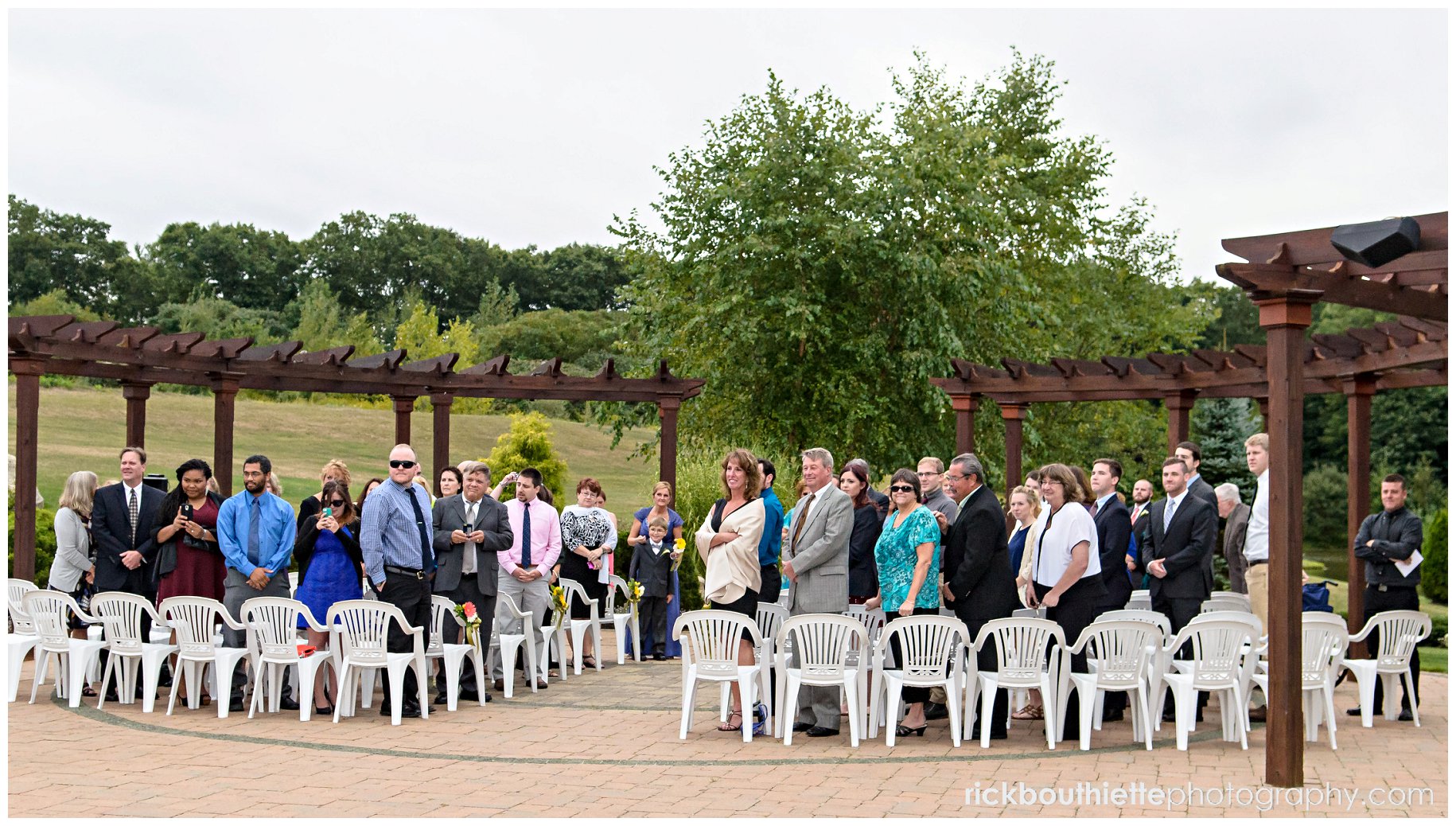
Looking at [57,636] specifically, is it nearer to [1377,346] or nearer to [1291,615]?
[1291,615]

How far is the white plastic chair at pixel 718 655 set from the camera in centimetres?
729

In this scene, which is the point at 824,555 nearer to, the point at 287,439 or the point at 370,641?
the point at 370,641

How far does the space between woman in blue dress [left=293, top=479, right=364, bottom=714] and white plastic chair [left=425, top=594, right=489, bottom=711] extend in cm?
52

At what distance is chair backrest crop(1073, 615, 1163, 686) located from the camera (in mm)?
7234

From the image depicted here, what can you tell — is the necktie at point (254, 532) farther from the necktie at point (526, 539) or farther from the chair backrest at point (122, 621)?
the necktie at point (526, 539)

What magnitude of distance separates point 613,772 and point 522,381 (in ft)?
25.8

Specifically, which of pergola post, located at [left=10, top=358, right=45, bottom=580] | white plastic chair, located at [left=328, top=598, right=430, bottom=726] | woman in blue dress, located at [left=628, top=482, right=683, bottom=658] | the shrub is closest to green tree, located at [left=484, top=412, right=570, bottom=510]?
woman in blue dress, located at [left=628, top=482, right=683, bottom=658]

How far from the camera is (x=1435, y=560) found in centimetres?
2062

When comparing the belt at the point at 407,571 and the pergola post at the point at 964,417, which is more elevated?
the pergola post at the point at 964,417

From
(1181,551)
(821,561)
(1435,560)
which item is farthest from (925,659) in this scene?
(1435,560)

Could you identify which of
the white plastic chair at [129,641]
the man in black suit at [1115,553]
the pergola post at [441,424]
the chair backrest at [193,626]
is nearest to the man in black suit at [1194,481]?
the man in black suit at [1115,553]

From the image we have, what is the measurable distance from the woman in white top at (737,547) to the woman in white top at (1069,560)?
1612 mm

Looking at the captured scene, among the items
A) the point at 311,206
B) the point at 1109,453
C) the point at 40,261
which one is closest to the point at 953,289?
the point at 1109,453

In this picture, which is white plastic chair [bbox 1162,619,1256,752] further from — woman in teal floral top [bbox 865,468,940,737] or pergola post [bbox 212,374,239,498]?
pergola post [bbox 212,374,239,498]
